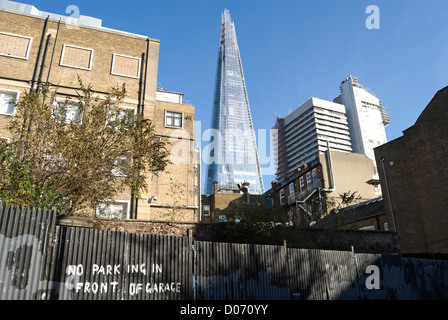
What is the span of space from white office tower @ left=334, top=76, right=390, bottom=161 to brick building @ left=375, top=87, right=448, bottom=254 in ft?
441

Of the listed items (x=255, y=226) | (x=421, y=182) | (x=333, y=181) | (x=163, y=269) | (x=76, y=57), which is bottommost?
(x=163, y=269)

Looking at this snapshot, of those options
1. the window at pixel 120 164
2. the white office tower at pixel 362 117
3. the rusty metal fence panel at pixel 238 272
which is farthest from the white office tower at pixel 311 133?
the rusty metal fence panel at pixel 238 272

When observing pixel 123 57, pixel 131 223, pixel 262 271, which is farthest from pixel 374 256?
pixel 123 57

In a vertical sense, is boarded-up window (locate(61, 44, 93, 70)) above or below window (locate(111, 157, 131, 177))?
above

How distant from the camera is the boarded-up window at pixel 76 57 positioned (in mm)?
24609

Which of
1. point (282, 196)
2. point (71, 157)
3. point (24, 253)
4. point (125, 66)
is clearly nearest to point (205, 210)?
point (282, 196)

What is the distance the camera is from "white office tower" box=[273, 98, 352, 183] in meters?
154

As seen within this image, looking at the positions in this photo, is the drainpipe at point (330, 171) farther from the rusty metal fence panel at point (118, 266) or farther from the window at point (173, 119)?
the rusty metal fence panel at point (118, 266)

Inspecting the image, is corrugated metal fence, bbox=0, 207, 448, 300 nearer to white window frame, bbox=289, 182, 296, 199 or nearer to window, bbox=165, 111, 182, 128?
window, bbox=165, 111, 182, 128

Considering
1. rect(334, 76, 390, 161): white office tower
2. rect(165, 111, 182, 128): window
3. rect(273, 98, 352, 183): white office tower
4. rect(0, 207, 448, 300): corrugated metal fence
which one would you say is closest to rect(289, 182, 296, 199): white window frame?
rect(165, 111, 182, 128): window

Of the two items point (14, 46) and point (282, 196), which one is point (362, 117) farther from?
point (14, 46)

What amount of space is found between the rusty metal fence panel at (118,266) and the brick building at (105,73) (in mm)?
12945

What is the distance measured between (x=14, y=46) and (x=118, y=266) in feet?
71.8

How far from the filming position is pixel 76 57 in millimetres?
24906
